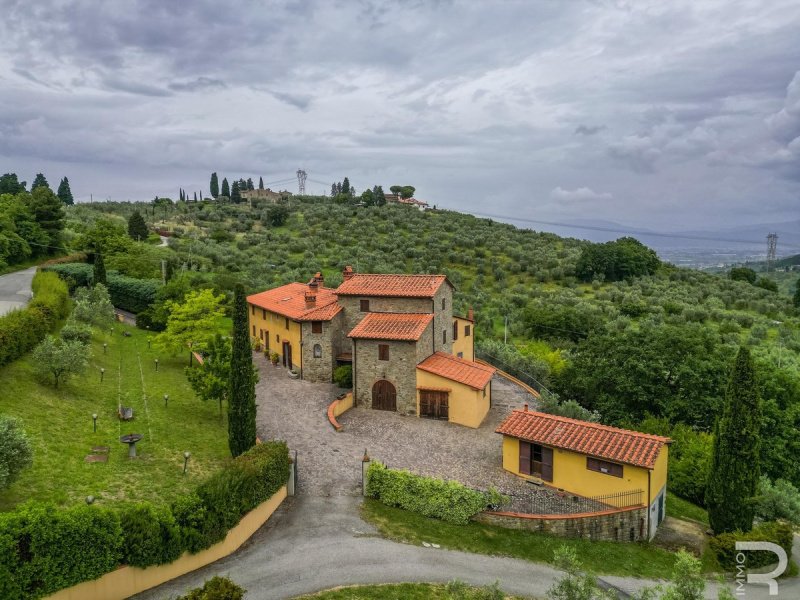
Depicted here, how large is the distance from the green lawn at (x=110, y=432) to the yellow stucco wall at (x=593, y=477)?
48.6 feet

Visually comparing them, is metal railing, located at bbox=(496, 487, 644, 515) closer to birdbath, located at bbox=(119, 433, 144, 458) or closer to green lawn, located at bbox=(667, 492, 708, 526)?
green lawn, located at bbox=(667, 492, 708, 526)

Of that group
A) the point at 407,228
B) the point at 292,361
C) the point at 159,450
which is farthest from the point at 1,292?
the point at 407,228

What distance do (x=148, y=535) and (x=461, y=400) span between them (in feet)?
64.4

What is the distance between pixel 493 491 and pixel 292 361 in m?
22.0

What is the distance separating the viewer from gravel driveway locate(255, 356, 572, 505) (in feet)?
78.2

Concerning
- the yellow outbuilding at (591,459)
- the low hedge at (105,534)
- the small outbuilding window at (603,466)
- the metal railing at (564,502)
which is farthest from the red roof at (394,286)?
the low hedge at (105,534)

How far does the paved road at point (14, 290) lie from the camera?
3616 centimetres

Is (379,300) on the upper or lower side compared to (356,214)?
lower

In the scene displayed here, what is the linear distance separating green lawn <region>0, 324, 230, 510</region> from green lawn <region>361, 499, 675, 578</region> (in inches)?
303

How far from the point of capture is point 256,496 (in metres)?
18.6

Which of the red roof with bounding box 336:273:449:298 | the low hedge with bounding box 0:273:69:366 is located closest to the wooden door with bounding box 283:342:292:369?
the red roof with bounding box 336:273:449:298

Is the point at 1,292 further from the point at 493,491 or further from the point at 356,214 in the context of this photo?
the point at 356,214

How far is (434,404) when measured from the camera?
31859 millimetres

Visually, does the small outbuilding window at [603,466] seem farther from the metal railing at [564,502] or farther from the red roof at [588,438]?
the metal railing at [564,502]
